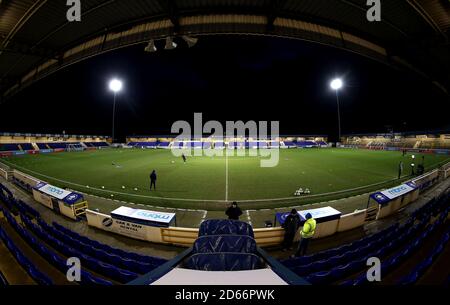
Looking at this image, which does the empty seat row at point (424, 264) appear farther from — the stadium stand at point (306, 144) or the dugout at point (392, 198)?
the stadium stand at point (306, 144)

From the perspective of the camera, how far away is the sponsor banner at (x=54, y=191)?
33.9 feet

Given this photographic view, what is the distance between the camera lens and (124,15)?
10383 millimetres

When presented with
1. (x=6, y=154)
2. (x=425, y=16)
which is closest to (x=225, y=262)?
(x=425, y=16)

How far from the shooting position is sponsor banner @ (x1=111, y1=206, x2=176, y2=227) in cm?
770

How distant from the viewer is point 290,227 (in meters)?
7.32

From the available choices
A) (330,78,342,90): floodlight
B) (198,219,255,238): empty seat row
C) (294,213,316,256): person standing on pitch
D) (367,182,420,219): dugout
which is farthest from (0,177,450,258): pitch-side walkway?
(330,78,342,90): floodlight

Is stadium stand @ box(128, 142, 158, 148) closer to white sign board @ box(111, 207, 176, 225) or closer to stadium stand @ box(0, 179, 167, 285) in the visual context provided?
white sign board @ box(111, 207, 176, 225)

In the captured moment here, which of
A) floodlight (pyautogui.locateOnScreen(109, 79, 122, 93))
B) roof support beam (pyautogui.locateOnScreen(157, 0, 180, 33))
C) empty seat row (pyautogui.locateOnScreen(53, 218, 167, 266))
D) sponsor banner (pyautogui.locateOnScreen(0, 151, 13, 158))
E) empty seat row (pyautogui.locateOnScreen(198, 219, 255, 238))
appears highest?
floodlight (pyautogui.locateOnScreen(109, 79, 122, 93))

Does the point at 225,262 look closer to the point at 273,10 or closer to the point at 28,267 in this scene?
the point at 28,267

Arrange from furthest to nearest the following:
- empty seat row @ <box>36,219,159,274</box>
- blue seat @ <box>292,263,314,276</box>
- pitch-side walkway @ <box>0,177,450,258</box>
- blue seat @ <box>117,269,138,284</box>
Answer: pitch-side walkway @ <box>0,177,450,258</box>
empty seat row @ <box>36,219,159,274</box>
blue seat @ <box>292,263,314,276</box>
blue seat @ <box>117,269,138,284</box>

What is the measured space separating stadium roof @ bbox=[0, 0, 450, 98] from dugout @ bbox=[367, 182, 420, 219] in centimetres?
786

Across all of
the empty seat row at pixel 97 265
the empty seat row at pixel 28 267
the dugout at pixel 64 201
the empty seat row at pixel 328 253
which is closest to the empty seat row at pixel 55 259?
the empty seat row at pixel 97 265
